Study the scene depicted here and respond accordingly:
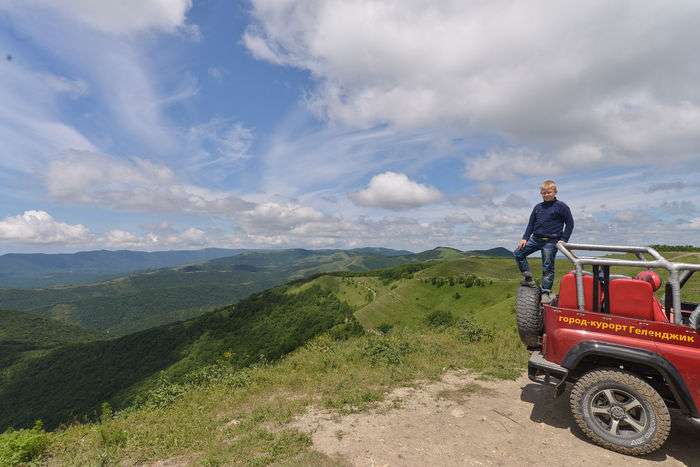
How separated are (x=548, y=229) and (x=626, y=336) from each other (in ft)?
10.4

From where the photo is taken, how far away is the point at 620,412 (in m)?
6.18

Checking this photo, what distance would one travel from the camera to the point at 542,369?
705 centimetres

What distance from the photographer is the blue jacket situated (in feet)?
28.8

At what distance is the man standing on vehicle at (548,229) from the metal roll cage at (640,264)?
1.35m

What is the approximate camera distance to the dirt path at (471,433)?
584 centimetres

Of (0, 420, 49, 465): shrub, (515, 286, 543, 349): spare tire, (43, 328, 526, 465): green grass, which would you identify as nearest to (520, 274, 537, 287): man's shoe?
(515, 286, 543, 349): spare tire

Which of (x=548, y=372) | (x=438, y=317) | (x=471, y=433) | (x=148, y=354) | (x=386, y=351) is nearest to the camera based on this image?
(x=471, y=433)

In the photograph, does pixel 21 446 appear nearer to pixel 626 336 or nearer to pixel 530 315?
pixel 530 315

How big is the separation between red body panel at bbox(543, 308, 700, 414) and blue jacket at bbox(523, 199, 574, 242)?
2.33 metres

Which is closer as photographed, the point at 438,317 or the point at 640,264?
the point at 640,264

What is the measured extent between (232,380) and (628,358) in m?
9.73

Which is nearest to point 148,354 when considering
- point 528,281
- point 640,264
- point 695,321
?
point 528,281

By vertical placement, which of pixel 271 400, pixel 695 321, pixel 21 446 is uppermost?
pixel 695 321

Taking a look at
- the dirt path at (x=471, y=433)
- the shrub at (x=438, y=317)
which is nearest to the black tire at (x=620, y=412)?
the dirt path at (x=471, y=433)
